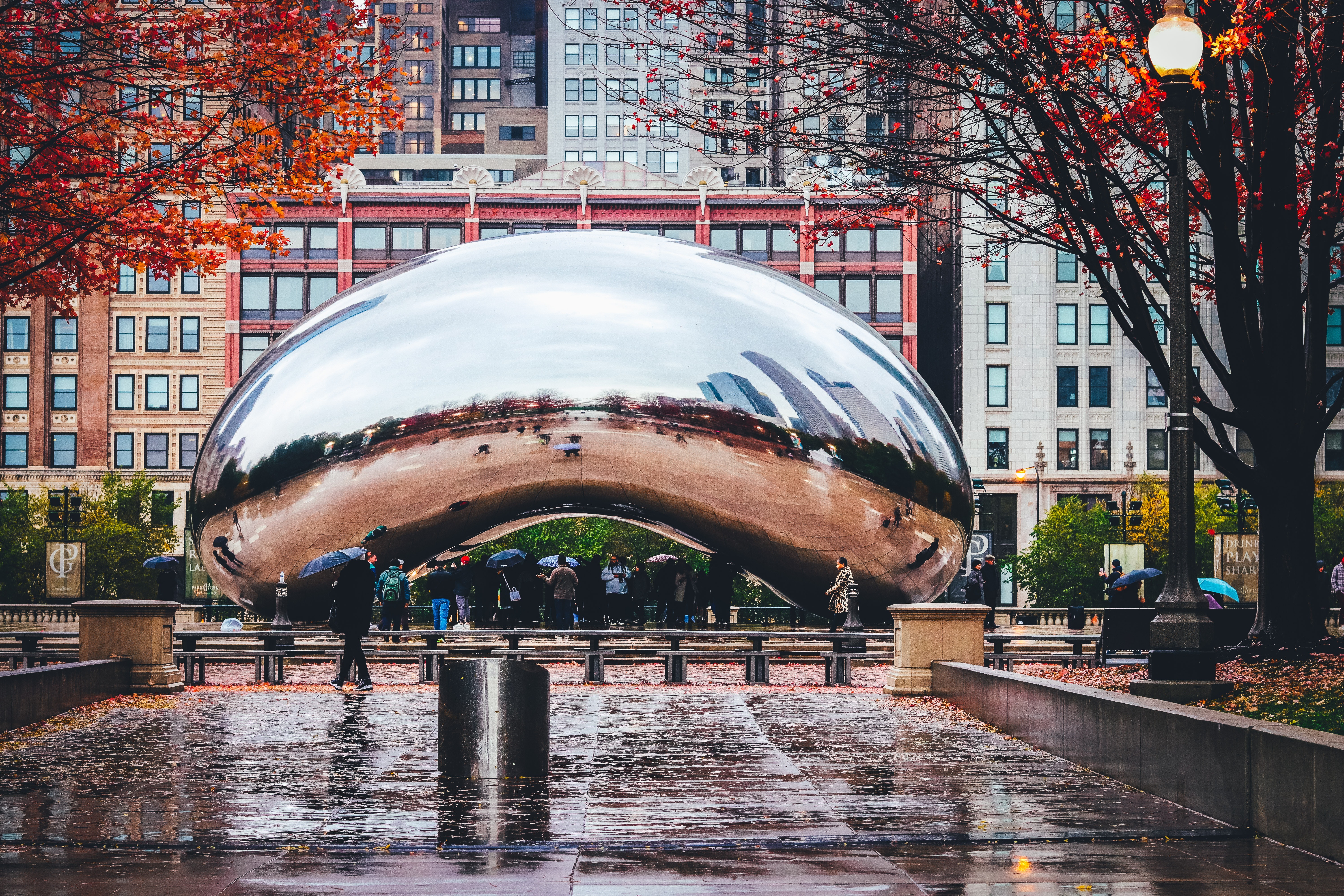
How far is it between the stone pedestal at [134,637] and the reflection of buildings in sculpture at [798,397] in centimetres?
741

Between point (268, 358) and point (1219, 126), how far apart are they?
12.0 m

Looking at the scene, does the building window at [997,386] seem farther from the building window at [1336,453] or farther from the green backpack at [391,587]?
the green backpack at [391,587]

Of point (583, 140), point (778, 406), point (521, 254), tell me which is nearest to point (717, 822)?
point (778, 406)

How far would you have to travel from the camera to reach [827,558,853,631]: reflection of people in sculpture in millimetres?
20250

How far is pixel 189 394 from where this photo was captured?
72438 millimetres

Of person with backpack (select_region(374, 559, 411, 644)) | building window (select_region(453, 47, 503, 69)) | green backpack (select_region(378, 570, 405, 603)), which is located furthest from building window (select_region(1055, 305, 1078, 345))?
building window (select_region(453, 47, 503, 69))

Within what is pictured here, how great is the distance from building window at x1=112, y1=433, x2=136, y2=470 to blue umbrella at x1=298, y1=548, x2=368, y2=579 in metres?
56.7

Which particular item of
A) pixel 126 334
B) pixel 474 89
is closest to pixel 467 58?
pixel 474 89

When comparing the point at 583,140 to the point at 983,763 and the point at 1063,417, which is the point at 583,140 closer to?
the point at 1063,417

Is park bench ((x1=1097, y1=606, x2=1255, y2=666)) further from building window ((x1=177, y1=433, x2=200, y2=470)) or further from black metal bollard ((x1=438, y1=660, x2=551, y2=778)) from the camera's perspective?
building window ((x1=177, y1=433, x2=200, y2=470))

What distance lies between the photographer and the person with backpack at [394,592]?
21.6 meters


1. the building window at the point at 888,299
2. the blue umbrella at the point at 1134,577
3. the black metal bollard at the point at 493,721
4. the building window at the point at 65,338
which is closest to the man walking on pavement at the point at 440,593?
the blue umbrella at the point at 1134,577

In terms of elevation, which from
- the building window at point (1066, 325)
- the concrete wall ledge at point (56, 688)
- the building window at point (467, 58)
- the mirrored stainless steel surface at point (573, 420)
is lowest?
the concrete wall ledge at point (56, 688)

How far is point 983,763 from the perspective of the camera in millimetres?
10047
